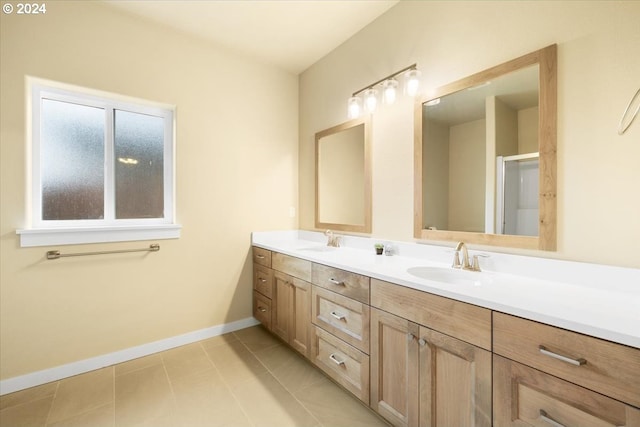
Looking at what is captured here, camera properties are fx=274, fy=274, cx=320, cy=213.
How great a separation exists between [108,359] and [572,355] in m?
2.70

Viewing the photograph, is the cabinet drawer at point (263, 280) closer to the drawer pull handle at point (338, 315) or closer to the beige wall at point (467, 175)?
the drawer pull handle at point (338, 315)

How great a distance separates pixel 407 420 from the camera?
128cm

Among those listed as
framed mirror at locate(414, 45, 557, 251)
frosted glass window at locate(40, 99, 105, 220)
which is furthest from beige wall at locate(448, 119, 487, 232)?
frosted glass window at locate(40, 99, 105, 220)

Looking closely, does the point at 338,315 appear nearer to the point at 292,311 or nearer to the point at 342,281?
the point at 342,281

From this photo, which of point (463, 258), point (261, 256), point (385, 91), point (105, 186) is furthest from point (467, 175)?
point (105, 186)

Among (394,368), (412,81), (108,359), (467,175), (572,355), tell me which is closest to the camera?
(572,355)

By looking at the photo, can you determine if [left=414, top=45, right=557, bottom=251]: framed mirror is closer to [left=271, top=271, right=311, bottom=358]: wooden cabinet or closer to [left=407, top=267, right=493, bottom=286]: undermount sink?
[left=407, top=267, right=493, bottom=286]: undermount sink

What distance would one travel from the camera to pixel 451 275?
150 cm

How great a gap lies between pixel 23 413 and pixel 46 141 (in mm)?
1695

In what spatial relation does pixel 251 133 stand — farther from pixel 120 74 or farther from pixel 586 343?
pixel 586 343

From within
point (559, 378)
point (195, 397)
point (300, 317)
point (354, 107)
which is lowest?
point (195, 397)

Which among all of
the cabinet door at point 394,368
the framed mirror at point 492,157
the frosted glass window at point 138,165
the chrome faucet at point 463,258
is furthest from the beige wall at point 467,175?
the frosted glass window at point 138,165

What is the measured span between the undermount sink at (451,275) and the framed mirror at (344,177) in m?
0.69

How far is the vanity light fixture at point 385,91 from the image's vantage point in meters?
1.78
